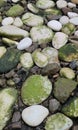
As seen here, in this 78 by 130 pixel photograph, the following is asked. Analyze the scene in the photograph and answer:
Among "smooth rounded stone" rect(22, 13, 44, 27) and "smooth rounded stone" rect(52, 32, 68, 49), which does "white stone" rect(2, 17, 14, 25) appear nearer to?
"smooth rounded stone" rect(22, 13, 44, 27)

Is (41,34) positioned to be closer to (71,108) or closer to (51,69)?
(51,69)

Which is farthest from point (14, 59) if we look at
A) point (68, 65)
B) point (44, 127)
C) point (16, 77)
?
point (44, 127)

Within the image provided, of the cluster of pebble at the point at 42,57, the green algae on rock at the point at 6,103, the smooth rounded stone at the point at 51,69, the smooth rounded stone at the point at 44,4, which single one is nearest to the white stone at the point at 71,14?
the cluster of pebble at the point at 42,57

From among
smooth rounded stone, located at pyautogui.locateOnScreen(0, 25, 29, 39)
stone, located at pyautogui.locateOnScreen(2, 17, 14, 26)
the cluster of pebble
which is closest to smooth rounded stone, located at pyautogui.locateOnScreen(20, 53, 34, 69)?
the cluster of pebble

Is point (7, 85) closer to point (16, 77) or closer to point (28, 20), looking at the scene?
point (16, 77)

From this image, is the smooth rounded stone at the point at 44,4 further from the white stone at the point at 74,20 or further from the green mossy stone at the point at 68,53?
the green mossy stone at the point at 68,53

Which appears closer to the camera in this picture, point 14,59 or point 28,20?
point 14,59
